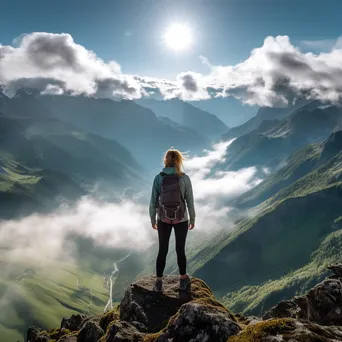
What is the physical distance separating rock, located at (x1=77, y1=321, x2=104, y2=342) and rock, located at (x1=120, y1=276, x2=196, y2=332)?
204 centimetres

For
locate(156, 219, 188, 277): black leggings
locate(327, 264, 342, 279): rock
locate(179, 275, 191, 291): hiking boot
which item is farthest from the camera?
locate(327, 264, 342, 279): rock

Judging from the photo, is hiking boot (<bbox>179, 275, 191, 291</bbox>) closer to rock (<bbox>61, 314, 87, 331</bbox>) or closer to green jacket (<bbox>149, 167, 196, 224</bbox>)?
green jacket (<bbox>149, 167, 196, 224</bbox>)

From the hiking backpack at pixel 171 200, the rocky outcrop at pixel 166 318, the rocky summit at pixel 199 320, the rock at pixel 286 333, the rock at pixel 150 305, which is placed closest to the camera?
the rock at pixel 286 333

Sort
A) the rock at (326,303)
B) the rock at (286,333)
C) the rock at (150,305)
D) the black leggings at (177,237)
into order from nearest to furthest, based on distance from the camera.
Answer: the rock at (286,333) → the rock at (150,305) → the black leggings at (177,237) → the rock at (326,303)

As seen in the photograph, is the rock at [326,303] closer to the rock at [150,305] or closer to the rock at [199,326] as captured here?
the rock at [150,305]

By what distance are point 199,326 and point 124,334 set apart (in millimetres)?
4767

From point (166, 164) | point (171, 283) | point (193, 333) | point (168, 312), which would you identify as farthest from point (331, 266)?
point (193, 333)

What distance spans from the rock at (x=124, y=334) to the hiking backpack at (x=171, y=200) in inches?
206

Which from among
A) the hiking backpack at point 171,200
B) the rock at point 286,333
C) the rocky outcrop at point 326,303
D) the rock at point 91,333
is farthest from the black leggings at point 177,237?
the rock at point 286,333

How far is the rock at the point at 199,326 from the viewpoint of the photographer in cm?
1152

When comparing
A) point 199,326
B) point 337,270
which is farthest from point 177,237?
point 337,270

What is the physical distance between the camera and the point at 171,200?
56.1 ft

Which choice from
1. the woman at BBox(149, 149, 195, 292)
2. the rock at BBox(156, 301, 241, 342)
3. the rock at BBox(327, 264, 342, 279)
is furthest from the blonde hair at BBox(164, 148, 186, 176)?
the rock at BBox(327, 264, 342, 279)

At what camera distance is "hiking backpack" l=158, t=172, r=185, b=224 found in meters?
17.2
